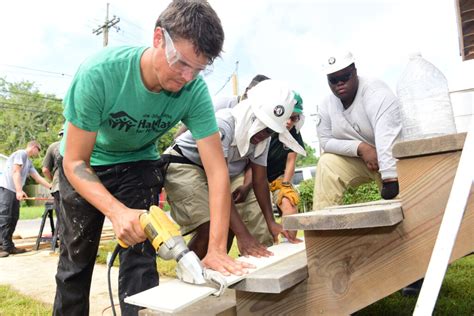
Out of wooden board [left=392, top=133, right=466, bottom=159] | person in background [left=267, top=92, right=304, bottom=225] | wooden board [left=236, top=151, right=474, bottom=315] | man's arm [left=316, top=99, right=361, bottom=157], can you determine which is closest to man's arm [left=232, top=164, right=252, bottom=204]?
person in background [left=267, top=92, right=304, bottom=225]

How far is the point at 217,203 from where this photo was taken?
2115mm

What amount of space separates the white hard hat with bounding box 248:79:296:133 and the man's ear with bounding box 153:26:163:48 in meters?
0.86

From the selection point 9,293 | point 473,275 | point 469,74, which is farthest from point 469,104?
point 9,293

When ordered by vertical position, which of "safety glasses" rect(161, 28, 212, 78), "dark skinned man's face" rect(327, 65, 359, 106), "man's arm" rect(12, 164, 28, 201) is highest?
"safety glasses" rect(161, 28, 212, 78)

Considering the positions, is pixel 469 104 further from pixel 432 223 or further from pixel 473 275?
pixel 432 223

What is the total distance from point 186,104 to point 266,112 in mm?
556

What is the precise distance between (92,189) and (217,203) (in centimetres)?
62

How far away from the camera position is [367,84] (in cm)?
344

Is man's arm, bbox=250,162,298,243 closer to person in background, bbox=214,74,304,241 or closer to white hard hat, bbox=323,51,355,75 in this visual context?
person in background, bbox=214,74,304,241

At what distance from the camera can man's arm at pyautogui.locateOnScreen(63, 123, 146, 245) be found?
1687mm

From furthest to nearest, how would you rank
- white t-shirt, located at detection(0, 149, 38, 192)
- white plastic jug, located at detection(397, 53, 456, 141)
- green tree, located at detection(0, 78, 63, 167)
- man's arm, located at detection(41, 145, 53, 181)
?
green tree, located at detection(0, 78, 63, 167) < white t-shirt, located at detection(0, 149, 38, 192) < man's arm, located at detection(41, 145, 53, 181) < white plastic jug, located at detection(397, 53, 456, 141)

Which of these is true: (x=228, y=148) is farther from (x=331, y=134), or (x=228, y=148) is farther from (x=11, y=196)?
(x=11, y=196)

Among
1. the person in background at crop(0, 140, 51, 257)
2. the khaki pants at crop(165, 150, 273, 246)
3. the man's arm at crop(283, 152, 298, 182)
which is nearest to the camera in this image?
the khaki pants at crop(165, 150, 273, 246)

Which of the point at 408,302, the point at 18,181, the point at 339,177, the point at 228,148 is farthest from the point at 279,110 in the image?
the point at 18,181
